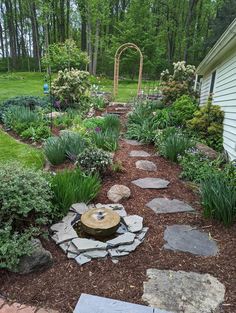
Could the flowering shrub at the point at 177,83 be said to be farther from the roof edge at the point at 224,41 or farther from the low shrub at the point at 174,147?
the low shrub at the point at 174,147

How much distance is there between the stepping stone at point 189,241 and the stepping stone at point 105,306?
80 centimetres

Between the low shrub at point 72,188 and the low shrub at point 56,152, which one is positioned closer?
the low shrub at point 72,188

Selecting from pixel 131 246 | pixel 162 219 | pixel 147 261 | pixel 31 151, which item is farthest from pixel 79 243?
pixel 31 151

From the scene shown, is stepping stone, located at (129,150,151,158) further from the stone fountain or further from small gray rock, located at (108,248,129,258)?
small gray rock, located at (108,248,129,258)

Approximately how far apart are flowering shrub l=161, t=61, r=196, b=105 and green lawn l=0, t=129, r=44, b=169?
5694 millimetres

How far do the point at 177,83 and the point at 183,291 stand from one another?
881 cm

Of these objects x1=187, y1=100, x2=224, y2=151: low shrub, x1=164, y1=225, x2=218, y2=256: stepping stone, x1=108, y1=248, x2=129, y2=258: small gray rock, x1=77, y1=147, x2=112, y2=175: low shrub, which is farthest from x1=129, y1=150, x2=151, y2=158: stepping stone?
x1=108, y1=248, x2=129, y2=258: small gray rock

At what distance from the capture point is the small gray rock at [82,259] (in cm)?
223

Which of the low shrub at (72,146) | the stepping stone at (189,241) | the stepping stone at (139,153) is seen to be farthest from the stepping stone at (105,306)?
the stepping stone at (139,153)

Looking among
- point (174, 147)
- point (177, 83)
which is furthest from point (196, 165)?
point (177, 83)

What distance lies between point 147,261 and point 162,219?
29.9 inches

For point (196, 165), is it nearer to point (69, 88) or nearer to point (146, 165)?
point (146, 165)

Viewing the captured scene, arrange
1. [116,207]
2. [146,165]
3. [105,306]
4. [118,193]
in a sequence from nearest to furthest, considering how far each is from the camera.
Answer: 1. [105,306]
2. [116,207]
3. [118,193]
4. [146,165]

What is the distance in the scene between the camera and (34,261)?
→ 84.0 inches
